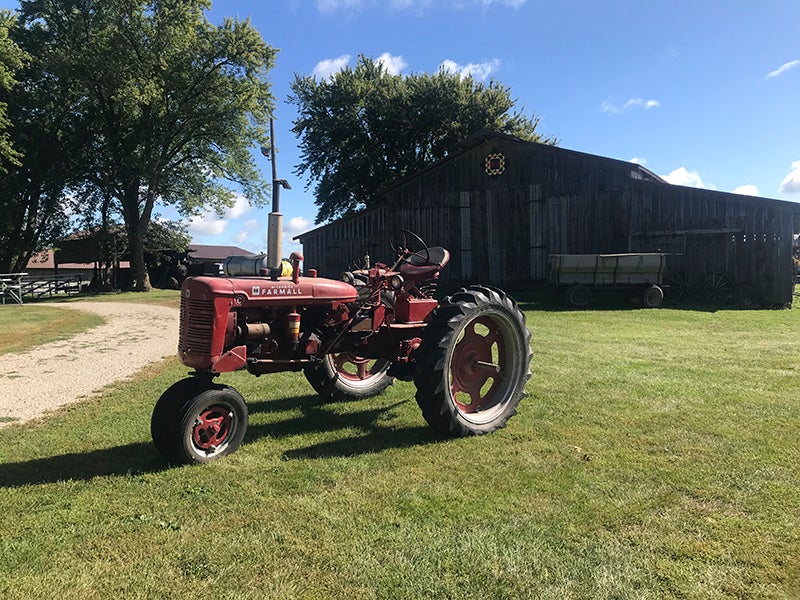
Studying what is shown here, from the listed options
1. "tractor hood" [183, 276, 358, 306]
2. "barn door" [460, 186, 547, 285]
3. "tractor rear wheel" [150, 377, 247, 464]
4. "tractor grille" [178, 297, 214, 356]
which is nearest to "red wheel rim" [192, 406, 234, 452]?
"tractor rear wheel" [150, 377, 247, 464]

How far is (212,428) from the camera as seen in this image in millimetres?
4070

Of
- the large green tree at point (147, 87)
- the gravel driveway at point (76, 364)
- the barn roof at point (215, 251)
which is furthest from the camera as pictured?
the barn roof at point (215, 251)

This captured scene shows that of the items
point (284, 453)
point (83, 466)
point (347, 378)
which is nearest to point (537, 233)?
point (347, 378)

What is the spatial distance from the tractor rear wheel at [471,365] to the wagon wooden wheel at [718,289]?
47.3ft

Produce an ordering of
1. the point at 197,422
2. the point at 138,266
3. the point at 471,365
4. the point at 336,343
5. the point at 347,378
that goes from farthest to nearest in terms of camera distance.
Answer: the point at 138,266 < the point at 347,378 < the point at 471,365 < the point at 336,343 < the point at 197,422

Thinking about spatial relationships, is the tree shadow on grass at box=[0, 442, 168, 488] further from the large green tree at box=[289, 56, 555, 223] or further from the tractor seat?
the large green tree at box=[289, 56, 555, 223]

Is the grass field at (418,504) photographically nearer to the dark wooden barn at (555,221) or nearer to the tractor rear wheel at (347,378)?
the tractor rear wheel at (347,378)

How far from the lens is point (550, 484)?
3.59m

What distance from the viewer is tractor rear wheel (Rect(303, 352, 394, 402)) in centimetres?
570

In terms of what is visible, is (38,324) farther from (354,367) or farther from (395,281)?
(395,281)

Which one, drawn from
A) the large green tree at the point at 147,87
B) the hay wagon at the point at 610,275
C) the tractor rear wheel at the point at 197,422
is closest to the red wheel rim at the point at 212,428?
the tractor rear wheel at the point at 197,422

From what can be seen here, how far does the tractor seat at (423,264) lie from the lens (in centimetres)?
554

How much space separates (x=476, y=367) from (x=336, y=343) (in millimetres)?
1387

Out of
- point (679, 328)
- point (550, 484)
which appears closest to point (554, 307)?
point (679, 328)
